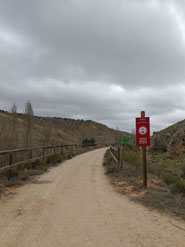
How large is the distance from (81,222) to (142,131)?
4582 millimetres

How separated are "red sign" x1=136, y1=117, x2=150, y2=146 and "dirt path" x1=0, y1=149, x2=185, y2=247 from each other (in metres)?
2.28

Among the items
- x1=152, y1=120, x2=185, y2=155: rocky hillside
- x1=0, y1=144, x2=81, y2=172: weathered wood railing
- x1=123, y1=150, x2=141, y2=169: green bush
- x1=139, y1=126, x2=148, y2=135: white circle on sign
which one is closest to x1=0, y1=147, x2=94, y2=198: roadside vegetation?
x1=0, y1=144, x2=81, y2=172: weathered wood railing

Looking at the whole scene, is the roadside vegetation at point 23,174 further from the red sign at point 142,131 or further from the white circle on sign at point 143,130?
the white circle on sign at point 143,130

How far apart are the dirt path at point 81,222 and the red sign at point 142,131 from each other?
7.48 ft

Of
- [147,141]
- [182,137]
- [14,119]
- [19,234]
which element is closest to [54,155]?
[14,119]

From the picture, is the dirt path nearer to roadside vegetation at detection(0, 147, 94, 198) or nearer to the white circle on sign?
roadside vegetation at detection(0, 147, 94, 198)

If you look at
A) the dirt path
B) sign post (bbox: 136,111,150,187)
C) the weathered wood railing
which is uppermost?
sign post (bbox: 136,111,150,187)

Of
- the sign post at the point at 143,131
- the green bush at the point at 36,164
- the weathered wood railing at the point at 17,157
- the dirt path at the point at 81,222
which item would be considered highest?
the sign post at the point at 143,131

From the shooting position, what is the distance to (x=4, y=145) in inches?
414

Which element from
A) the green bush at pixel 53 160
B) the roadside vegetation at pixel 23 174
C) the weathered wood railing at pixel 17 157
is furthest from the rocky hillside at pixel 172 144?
the roadside vegetation at pixel 23 174

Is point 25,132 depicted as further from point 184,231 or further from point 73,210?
point 184,231

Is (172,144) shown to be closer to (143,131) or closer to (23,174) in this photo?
(143,131)

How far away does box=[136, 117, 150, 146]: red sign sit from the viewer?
7.75 meters

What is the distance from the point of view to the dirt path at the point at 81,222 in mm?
3520
